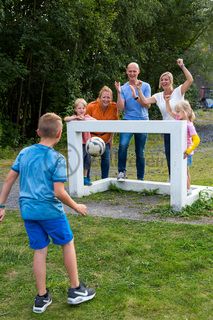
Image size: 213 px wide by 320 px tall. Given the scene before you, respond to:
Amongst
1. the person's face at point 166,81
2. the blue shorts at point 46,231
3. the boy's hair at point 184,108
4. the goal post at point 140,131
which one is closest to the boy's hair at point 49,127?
the blue shorts at point 46,231

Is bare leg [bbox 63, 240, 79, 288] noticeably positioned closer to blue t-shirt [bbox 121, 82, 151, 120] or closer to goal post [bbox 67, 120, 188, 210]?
goal post [bbox 67, 120, 188, 210]

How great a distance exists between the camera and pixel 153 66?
70.8ft

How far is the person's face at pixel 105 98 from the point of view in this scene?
726 centimetres

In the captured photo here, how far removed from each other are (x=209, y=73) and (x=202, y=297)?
22991mm

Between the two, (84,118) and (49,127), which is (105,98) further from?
(49,127)

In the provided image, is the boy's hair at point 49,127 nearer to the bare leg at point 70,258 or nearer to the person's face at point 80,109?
the bare leg at point 70,258

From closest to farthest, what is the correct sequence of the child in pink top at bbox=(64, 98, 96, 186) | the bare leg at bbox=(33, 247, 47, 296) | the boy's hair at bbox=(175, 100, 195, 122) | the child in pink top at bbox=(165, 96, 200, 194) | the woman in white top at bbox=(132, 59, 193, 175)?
the bare leg at bbox=(33, 247, 47, 296) < the child in pink top at bbox=(165, 96, 200, 194) < the boy's hair at bbox=(175, 100, 195, 122) < the woman in white top at bbox=(132, 59, 193, 175) < the child in pink top at bbox=(64, 98, 96, 186)

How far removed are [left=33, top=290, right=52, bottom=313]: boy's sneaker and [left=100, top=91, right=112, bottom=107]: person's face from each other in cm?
429

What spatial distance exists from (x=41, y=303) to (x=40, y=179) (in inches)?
36.6

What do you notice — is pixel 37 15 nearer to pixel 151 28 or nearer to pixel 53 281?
pixel 151 28

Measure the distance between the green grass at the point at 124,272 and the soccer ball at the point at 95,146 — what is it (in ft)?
5.30

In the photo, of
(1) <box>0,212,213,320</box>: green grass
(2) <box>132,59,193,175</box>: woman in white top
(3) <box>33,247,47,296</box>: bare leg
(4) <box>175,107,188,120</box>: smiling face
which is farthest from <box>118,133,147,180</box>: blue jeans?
(3) <box>33,247,47,296</box>: bare leg

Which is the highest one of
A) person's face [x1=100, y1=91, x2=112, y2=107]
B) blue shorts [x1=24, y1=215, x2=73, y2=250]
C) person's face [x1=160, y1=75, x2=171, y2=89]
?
person's face [x1=160, y1=75, x2=171, y2=89]

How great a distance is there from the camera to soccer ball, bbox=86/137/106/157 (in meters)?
6.91
